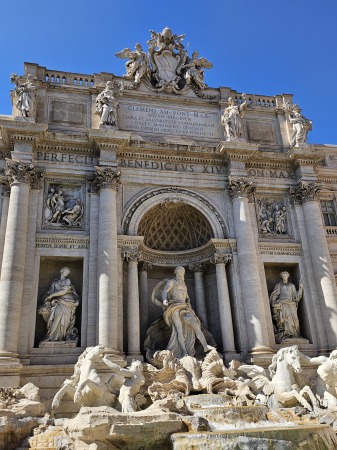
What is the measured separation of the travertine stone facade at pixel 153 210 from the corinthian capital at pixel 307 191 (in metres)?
0.06

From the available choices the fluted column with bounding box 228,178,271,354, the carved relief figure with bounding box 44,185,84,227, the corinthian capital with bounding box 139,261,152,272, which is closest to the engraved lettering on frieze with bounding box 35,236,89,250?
the carved relief figure with bounding box 44,185,84,227

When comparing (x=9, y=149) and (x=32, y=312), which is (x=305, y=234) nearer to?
(x=32, y=312)

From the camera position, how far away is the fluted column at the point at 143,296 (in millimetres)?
17062

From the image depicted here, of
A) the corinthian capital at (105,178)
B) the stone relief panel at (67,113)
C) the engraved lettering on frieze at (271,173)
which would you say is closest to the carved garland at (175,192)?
the corinthian capital at (105,178)

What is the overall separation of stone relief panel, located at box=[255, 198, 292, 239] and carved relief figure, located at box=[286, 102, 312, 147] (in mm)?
2992

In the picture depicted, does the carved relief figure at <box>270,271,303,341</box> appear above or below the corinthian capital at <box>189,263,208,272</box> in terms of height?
below

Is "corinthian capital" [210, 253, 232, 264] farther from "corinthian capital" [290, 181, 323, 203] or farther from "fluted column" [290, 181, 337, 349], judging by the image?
"corinthian capital" [290, 181, 323, 203]

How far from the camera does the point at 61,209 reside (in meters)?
17.0

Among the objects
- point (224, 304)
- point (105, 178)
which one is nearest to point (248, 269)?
point (224, 304)

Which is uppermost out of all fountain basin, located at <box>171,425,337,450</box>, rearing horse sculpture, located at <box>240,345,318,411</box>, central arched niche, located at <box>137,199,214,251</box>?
central arched niche, located at <box>137,199,214,251</box>

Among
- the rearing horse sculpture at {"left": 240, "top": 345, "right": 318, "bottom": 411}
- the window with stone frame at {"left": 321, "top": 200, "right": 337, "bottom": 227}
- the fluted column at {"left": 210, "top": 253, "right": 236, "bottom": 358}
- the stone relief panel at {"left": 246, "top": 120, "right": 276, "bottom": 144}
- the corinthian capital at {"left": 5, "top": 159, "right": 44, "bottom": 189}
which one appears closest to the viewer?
the rearing horse sculpture at {"left": 240, "top": 345, "right": 318, "bottom": 411}

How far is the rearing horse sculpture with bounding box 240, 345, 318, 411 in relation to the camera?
41.0 ft

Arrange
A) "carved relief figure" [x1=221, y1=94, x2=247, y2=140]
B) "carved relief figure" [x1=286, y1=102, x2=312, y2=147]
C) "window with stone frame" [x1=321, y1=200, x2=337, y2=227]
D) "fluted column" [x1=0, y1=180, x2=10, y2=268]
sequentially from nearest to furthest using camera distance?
1. "fluted column" [x1=0, y1=180, x2=10, y2=268]
2. "carved relief figure" [x1=221, y1=94, x2=247, y2=140]
3. "carved relief figure" [x1=286, y1=102, x2=312, y2=147]
4. "window with stone frame" [x1=321, y1=200, x2=337, y2=227]

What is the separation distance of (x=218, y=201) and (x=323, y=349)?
7.33 meters
